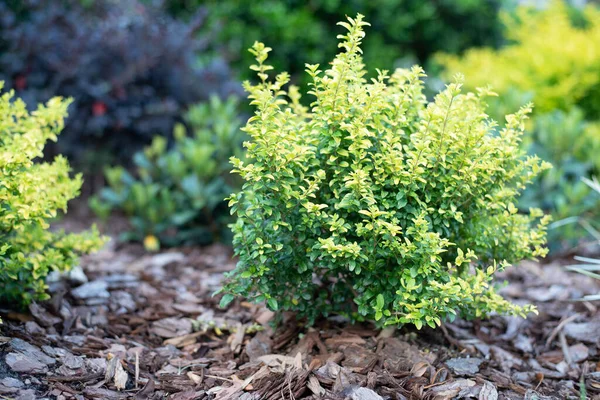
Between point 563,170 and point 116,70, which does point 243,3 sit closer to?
point 116,70

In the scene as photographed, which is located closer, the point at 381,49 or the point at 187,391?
the point at 187,391

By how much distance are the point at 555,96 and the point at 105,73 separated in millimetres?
3933

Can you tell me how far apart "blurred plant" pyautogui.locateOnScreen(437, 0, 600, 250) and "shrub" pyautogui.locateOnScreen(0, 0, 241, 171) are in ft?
8.24

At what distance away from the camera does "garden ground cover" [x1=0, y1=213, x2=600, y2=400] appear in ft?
7.57

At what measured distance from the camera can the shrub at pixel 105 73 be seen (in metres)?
4.66

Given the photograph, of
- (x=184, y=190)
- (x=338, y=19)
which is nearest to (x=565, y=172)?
(x=184, y=190)

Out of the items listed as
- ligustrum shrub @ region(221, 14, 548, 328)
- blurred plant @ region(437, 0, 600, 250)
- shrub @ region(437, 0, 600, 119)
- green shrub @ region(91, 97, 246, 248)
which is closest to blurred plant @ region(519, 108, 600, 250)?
blurred plant @ region(437, 0, 600, 250)

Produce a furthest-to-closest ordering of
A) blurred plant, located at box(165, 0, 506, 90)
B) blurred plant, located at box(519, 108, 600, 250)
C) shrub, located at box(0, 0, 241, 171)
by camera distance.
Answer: blurred plant, located at box(165, 0, 506, 90), shrub, located at box(0, 0, 241, 171), blurred plant, located at box(519, 108, 600, 250)

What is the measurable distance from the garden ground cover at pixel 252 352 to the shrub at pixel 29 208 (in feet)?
0.64

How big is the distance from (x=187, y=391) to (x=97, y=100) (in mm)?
3061

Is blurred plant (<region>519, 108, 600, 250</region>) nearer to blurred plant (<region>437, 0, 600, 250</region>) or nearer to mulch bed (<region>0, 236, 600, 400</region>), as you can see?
blurred plant (<region>437, 0, 600, 250</region>)

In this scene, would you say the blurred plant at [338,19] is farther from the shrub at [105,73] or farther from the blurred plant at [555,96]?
the shrub at [105,73]

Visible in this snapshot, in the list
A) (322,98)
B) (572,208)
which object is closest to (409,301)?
(322,98)

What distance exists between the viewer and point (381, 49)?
741 centimetres
